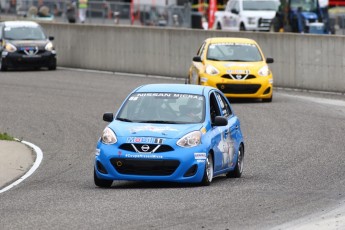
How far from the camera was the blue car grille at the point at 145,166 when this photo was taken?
46.5 ft

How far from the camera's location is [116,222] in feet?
37.6

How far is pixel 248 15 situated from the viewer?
5028 cm

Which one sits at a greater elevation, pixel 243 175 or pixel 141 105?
pixel 141 105

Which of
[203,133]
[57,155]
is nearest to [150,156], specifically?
[203,133]

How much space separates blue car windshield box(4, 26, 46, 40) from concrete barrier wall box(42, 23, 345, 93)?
156 cm

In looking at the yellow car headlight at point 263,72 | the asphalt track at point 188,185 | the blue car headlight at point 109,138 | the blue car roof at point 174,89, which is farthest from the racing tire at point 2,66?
the blue car headlight at point 109,138

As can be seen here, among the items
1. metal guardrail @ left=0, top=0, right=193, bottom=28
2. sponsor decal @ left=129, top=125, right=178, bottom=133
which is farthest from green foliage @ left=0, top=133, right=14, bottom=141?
metal guardrail @ left=0, top=0, right=193, bottom=28

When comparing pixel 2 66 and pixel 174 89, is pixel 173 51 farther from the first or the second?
pixel 174 89

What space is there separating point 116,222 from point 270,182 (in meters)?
4.18

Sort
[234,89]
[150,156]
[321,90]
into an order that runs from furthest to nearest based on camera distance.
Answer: [321,90], [234,89], [150,156]

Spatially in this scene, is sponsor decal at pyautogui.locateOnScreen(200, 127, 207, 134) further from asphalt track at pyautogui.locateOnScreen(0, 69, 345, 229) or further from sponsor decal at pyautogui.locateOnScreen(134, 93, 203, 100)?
sponsor decal at pyautogui.locateOnScreen(134, 93, 203, 100)

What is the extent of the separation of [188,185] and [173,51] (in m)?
22.4

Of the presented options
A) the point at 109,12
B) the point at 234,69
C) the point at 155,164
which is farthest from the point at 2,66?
the point at 155,164

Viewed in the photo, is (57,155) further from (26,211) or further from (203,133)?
(26,211)
